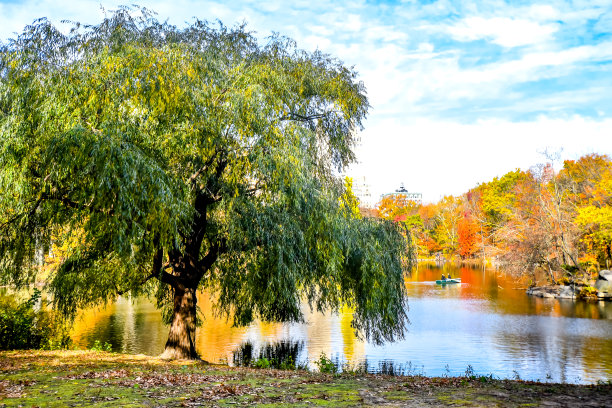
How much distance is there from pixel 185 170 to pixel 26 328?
301 inches

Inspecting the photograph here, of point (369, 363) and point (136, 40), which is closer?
point (136, 40)

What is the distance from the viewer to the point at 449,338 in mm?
19250

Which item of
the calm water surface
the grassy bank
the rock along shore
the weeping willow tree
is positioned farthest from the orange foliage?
the grassy bank

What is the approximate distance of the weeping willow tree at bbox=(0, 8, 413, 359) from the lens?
27.0 ft

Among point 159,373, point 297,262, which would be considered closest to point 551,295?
point 297,262

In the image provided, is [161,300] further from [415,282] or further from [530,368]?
[415,282]

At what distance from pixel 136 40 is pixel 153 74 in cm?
173

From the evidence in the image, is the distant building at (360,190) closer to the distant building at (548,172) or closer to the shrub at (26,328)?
the shrub at (26,328)

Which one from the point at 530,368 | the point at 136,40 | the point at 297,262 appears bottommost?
the point at 530,368

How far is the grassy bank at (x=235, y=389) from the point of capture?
251 inches

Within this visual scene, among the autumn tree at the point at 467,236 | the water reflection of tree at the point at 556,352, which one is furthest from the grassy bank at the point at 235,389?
the autumn tree at the point at 467,236

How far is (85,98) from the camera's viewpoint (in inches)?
352

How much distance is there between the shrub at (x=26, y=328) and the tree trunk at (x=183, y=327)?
3521 millimetres

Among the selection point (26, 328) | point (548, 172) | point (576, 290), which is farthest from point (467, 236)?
point (26, 328)
